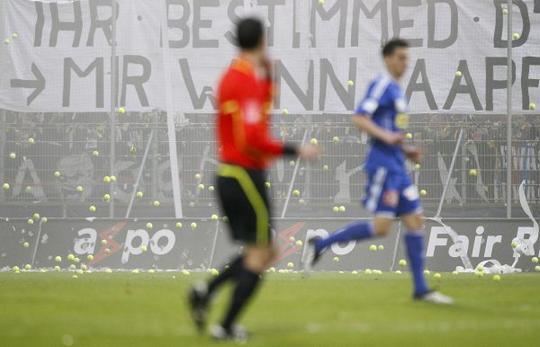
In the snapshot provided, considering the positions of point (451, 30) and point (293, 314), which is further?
point (451, 30)

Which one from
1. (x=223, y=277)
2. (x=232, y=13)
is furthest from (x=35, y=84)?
(x=223, y=277)

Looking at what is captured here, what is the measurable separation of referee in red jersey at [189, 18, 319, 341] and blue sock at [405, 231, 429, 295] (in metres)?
3.51

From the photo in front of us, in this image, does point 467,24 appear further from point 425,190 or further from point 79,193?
point 79,193

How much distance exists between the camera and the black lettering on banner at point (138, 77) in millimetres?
20500

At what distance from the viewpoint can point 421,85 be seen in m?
20.2

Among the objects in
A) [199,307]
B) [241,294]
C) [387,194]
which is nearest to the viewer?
[241,294]

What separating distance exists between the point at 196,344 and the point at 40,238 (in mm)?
11464

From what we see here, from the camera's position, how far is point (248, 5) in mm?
20250

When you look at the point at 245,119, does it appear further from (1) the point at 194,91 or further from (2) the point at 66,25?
(2) the point at 66,25

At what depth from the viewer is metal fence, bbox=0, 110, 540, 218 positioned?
1978cm

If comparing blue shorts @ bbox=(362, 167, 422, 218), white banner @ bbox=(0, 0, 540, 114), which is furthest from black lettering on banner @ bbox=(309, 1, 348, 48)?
blue shorts @ bbox=(362, 167, 422, 218)

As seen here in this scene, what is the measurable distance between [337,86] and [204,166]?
2.16 m

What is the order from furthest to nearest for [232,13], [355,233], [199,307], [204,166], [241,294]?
[232,13], [204,166], [355,233], [199,307], [241,294]

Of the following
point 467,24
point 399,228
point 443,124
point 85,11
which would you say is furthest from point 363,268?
point 85,11
